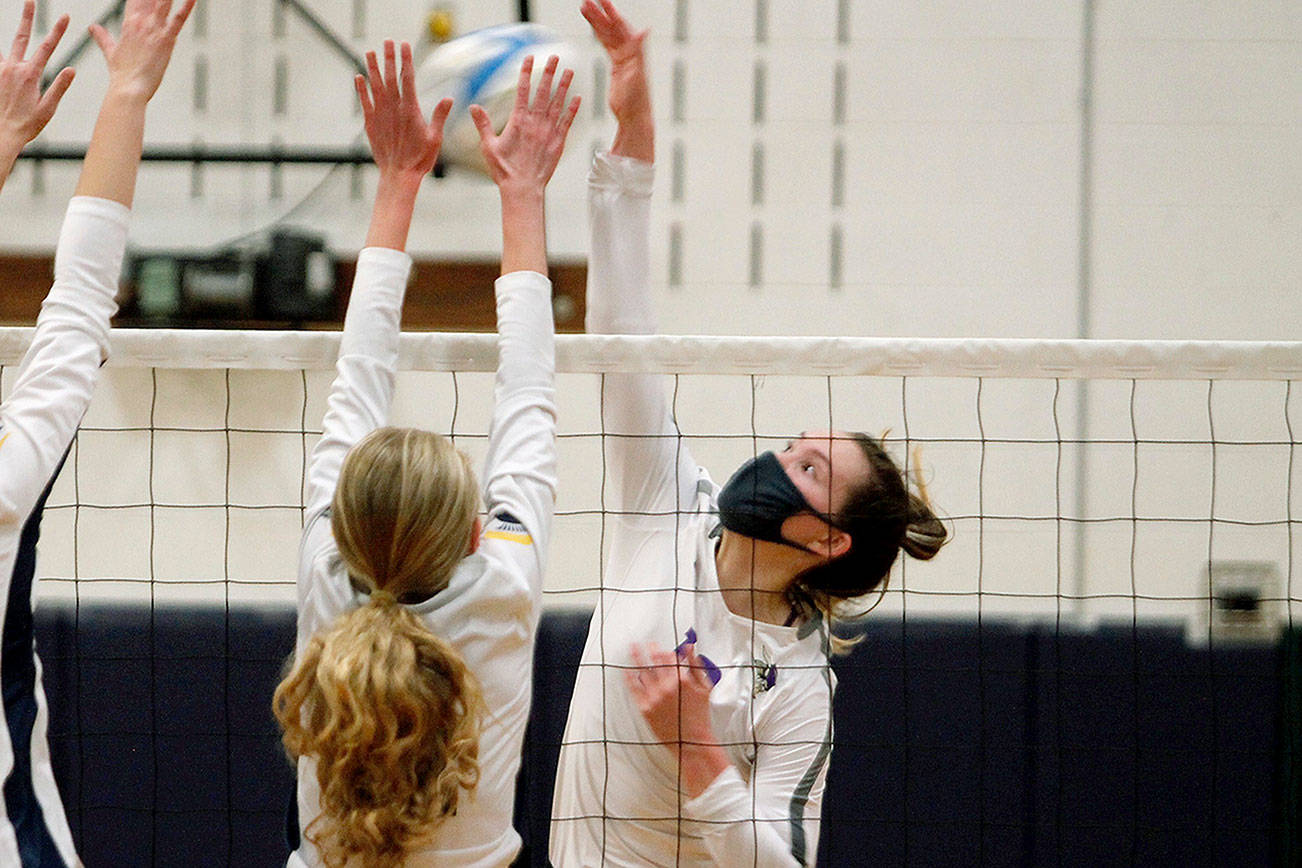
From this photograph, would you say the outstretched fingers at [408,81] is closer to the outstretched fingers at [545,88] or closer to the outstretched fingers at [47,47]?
the outstretched fingers at [545,88]

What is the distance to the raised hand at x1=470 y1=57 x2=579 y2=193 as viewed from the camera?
6.28ft

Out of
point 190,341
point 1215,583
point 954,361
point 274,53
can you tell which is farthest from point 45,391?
point 1215,583

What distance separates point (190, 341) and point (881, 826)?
2452 millimetres

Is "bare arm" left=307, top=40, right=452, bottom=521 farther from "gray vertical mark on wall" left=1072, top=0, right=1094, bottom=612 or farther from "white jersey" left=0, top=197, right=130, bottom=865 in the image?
"gray vertical mark on wall" left=1072, top=0, right=1094, bottom=612

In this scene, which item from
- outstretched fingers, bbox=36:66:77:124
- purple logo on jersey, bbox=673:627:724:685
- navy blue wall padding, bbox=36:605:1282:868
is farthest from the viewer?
navy blue wall padding, bbox=36:605:1282:868

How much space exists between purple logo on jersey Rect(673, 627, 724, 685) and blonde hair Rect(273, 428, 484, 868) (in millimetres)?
646

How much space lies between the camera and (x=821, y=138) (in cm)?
435

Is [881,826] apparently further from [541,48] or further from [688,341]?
[541,48]

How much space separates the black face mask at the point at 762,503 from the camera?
7.08 feet

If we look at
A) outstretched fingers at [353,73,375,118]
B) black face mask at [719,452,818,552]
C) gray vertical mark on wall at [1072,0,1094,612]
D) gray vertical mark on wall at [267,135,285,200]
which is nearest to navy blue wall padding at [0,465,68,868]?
outstretched fingers at [353,73,375,118]

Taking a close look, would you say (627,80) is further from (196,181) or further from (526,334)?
(196,181)

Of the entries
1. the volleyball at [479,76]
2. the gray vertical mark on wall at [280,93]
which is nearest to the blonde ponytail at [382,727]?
the volleyball at [479,76]

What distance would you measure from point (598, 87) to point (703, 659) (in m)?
Result: 2.68

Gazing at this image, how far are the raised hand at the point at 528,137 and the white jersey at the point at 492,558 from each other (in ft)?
0.61
